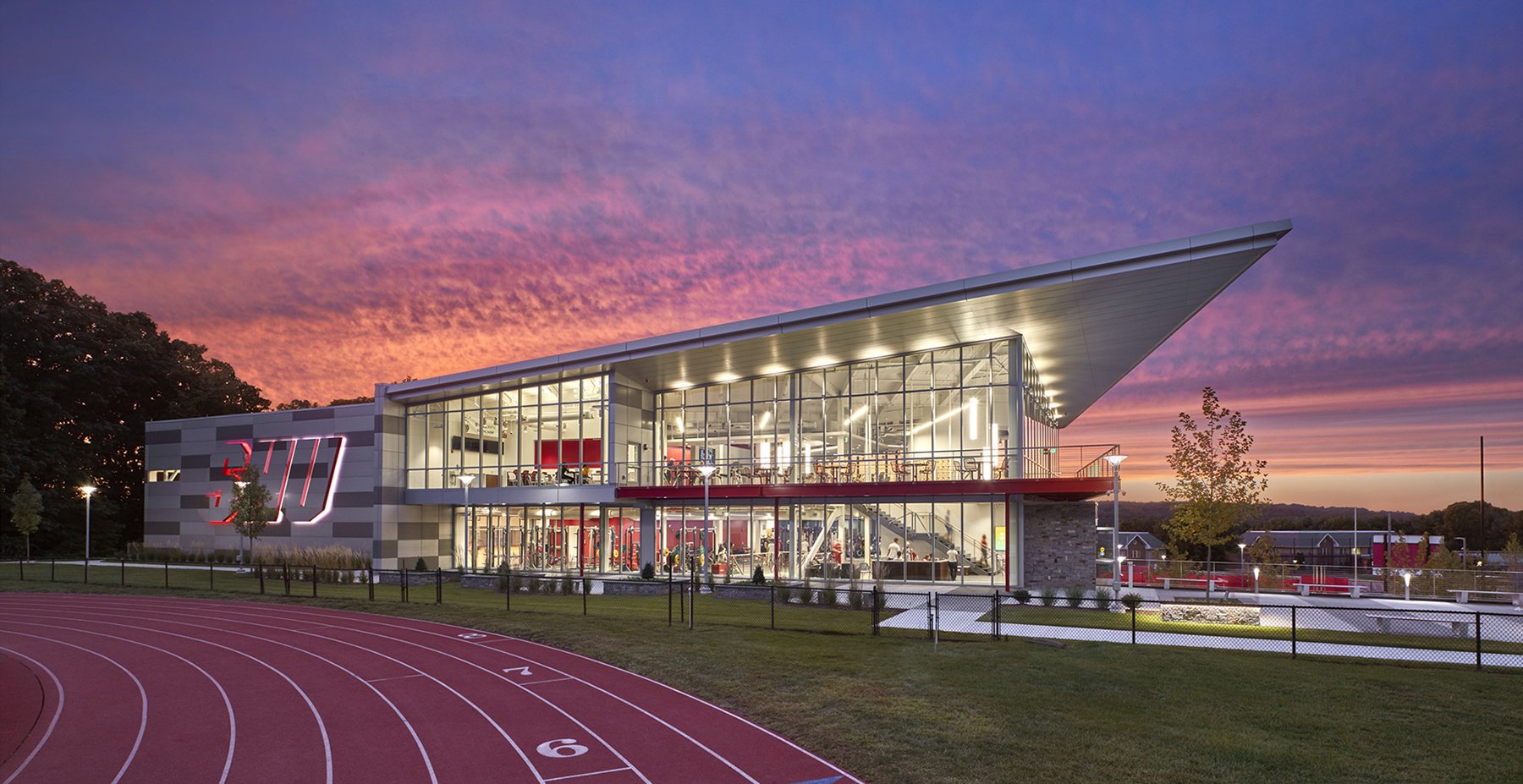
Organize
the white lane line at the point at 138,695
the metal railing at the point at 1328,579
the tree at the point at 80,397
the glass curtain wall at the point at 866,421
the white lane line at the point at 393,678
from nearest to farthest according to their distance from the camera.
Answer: the white lane line at the point at 138,695
the white lane line at the point at 393,678
the metal railing at the point at 1328,579
the glass curtain wall at the point at 866,421
the tree at the point at 80,397

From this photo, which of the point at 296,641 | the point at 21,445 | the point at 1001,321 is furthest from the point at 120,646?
the point at 21,445

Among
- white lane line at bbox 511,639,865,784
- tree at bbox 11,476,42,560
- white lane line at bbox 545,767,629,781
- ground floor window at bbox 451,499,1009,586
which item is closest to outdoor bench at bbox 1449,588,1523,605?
ground floor window at bbox 451,499,1009,586

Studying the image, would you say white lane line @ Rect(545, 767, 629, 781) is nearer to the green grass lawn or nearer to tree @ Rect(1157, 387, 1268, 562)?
the green grass lawn

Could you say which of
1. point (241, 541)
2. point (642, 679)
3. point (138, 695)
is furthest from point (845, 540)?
point (241, 541)

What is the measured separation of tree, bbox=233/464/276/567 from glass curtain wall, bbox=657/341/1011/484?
1896cm

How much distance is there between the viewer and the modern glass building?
32.2 meters

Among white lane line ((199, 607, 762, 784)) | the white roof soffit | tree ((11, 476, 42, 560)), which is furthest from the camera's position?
tree ((11, 476, 42, 560))

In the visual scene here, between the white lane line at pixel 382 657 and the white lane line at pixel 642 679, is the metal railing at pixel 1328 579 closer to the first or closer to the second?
the white lane line at pixel 642 679

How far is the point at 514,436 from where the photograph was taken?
145ft

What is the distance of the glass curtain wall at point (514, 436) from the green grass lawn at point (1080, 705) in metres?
19.8

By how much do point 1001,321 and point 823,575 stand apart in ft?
40.2

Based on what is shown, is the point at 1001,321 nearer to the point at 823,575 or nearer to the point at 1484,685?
the point at 823,575

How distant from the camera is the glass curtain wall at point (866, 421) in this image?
1425 inches

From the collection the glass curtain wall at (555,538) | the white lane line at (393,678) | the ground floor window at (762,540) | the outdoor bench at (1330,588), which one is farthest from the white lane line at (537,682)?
the outdoor bench at (1330,588)
